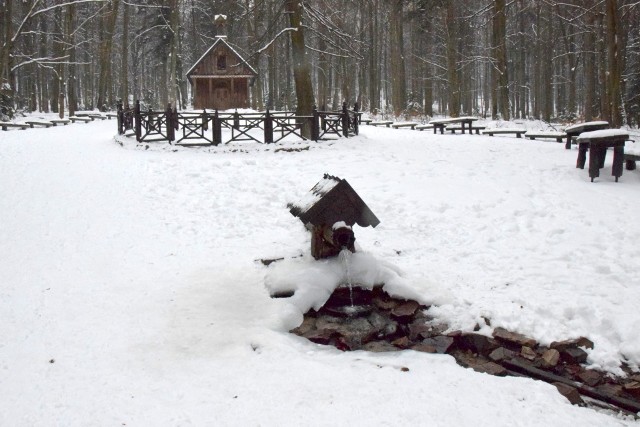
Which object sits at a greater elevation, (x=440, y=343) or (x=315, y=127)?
(x=315, y=127)

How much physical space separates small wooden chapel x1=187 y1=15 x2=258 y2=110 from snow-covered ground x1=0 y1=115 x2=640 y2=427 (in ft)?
86.4

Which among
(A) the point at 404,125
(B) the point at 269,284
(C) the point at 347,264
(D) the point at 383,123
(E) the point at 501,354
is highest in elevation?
(D) the point at 383,123

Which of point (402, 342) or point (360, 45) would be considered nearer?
point (402, 342)

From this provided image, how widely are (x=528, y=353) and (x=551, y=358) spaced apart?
0.70 ft

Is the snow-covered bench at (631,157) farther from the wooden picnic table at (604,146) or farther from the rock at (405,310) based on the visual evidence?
the rock at (405,310)

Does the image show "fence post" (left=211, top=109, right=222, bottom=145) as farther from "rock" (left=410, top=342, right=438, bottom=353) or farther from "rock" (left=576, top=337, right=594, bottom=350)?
"rock" (left=576, top=337, right=594, bottom=350)

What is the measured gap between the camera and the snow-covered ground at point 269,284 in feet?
13.3

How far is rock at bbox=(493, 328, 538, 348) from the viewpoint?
5.12 metres

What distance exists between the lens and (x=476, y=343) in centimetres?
520

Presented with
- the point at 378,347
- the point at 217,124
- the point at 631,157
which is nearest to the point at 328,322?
the point at 378,347

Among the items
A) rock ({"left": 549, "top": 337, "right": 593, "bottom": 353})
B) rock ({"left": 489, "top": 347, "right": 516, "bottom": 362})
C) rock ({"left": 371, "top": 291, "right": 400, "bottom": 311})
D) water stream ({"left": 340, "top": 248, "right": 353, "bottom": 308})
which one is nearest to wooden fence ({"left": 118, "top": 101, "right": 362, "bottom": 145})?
water stream ({"left": 340, "top": 248, "right": 353, "bottom": 308})

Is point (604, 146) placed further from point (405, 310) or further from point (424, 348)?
point (424, 348)

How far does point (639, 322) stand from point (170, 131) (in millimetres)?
14917

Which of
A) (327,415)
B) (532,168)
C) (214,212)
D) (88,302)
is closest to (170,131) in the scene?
(214,212)
